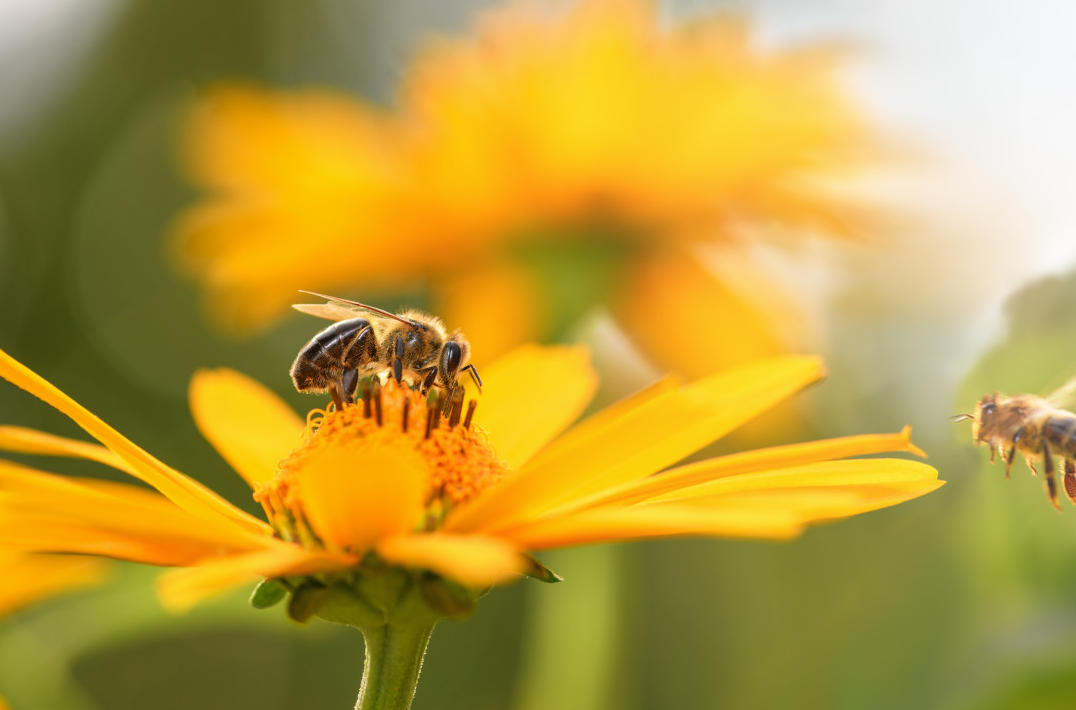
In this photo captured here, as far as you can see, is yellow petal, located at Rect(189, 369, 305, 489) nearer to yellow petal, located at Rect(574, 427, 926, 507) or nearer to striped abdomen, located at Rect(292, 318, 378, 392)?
striped abdomen, located at Rect(292, 318, 378, 392)

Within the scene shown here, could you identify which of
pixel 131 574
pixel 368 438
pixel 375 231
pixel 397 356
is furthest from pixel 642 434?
pixel 375 231

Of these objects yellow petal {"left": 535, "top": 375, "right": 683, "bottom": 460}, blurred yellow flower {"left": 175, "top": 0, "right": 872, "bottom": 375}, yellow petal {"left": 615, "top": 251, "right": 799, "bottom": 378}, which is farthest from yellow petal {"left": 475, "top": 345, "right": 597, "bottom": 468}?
yellow petal {"left": 615, "top": 251, "right": 799, "bottom": 378}

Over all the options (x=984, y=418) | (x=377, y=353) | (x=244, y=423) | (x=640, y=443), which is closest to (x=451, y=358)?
(x=377, y=353)

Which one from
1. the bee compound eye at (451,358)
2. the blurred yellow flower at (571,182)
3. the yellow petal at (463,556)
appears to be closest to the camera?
the yellow petal at (463,556)

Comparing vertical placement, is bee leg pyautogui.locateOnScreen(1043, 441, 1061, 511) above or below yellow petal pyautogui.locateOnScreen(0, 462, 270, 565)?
above

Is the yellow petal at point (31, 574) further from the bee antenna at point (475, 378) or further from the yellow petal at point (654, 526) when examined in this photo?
the yellow petal at point (654, 526)

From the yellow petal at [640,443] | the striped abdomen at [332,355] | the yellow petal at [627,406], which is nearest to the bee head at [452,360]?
the striped abdomen at [332,355]
